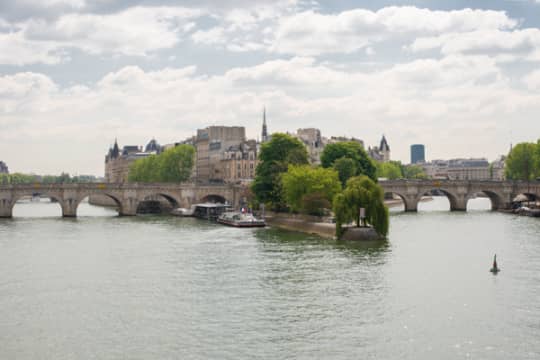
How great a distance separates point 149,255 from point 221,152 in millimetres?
104871

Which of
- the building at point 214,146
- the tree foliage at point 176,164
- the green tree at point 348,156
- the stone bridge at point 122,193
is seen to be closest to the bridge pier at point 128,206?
the stone bridge at point 122,193

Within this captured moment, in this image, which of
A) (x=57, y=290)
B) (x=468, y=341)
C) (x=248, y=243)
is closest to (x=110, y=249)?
(x=248, y=243)

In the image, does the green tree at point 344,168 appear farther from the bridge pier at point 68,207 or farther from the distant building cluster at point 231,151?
the distant building cluster at point 231,151

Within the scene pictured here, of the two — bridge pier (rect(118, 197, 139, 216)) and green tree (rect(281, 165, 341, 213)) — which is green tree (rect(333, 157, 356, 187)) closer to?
green tree (rect(281, 165, 341, 213))

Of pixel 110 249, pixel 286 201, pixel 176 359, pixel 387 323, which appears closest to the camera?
pixel 176 359

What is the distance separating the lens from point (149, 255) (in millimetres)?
46938

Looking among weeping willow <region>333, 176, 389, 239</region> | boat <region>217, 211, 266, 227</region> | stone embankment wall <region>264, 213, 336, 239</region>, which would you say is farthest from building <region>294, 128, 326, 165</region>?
weeping willow <region>333, 176, 389, 239</region>

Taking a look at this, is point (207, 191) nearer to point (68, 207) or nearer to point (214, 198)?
point (214, 198)

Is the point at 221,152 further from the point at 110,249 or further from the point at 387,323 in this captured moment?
the point at 387,323

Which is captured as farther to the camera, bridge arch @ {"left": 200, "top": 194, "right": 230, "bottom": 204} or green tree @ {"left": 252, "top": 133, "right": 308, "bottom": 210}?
bridge arch @ {"left": 200, "top": 194, "right": 230, "bottom": 204}

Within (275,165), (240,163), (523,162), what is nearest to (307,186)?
(275,165)

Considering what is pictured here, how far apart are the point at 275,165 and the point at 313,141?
79.1m

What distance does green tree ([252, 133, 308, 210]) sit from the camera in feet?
250

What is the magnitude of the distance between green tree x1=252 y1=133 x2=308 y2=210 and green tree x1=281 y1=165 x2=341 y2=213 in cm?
569
